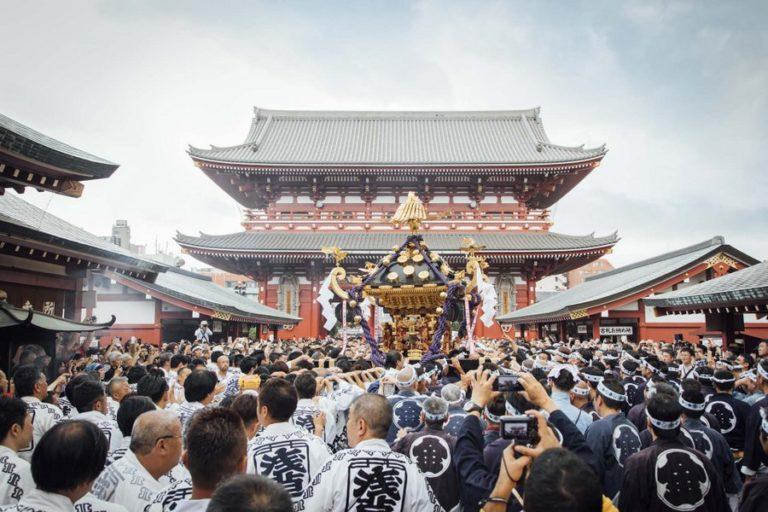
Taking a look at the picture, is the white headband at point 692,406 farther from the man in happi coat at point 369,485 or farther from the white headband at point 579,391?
the man in happi coat at point 369,485

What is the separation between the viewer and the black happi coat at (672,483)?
3.36 meters

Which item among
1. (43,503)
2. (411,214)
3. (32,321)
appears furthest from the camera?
(411,214)

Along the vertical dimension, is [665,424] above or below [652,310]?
below

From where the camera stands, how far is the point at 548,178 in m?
26.3

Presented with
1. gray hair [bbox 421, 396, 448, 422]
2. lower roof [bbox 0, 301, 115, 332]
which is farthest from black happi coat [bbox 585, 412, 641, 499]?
lower roof [bbox 0, 301, 115, 332]

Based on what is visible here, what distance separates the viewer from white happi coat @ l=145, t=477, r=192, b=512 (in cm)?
263

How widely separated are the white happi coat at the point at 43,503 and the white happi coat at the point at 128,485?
63 centimetres

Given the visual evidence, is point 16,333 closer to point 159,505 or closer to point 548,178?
point 159,505

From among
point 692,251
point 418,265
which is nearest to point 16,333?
point 418,265

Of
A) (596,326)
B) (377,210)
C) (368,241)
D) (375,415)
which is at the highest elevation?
(377,210)

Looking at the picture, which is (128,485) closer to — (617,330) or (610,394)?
(610,394)

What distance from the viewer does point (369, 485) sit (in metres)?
2.87

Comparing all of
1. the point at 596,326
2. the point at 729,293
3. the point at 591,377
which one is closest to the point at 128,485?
the point at 591,377

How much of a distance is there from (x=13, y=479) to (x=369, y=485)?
7.22ft
